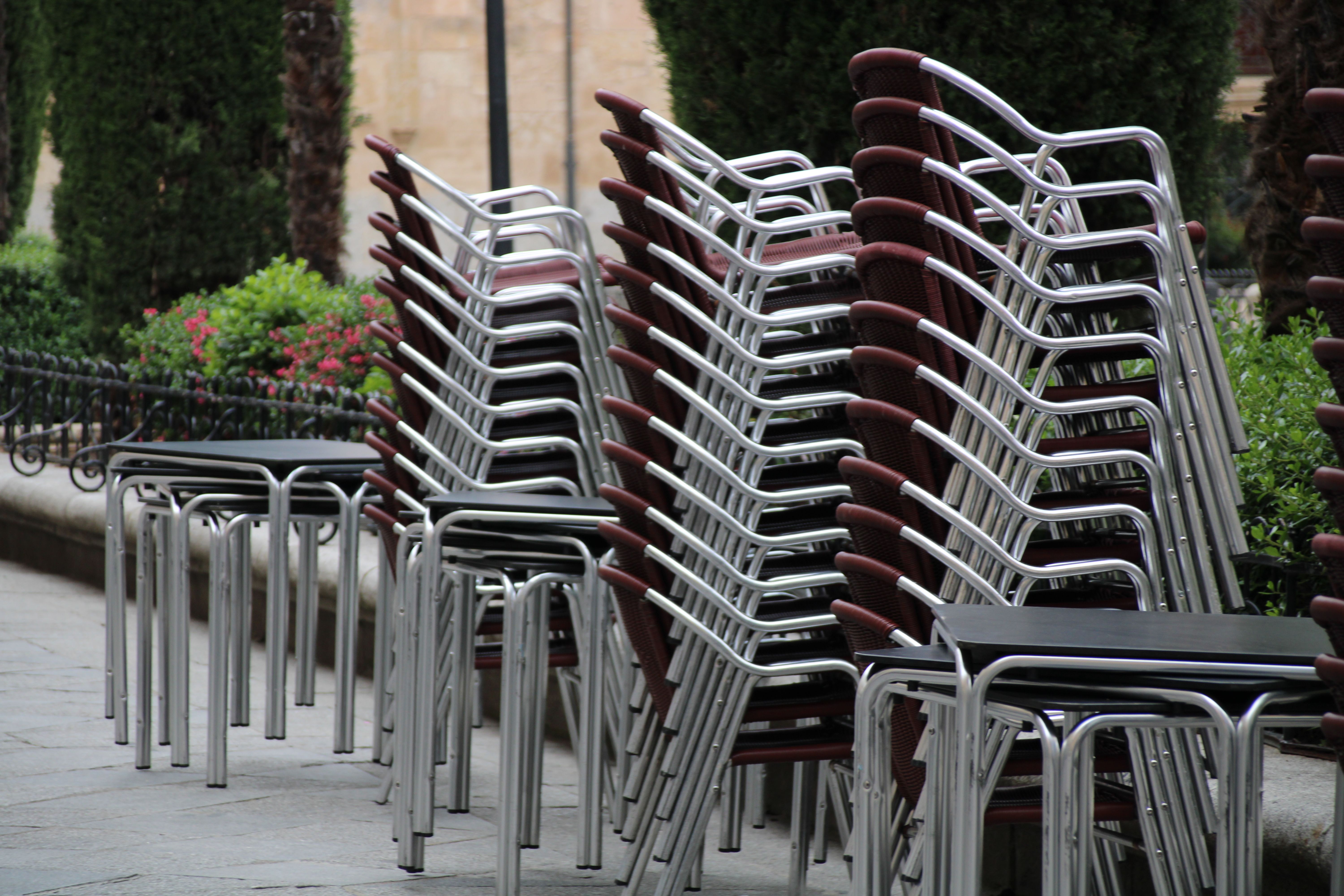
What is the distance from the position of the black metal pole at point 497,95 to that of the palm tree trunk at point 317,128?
3596mm

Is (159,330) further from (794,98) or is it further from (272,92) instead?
(794,98)

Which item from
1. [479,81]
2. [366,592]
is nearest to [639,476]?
[366,592]

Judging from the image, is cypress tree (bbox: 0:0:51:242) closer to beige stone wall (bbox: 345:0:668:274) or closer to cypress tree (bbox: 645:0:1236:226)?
cypress tree (bbox: 645:0:1236:226)

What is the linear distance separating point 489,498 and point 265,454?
112 cm

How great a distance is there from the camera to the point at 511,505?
A: 3.36 metres

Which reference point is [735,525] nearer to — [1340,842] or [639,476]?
[639,476]

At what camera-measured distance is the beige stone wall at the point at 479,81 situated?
1313 inches

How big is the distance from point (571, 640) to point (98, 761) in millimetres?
1508

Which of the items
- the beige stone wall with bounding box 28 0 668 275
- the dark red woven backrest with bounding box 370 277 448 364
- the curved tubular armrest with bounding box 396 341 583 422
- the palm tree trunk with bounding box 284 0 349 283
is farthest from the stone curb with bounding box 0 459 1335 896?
the beige stone wall with bounding box 28 0 668 275

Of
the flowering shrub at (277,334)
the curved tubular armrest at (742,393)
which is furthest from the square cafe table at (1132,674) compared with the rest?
the flowering shrub at (277,334)

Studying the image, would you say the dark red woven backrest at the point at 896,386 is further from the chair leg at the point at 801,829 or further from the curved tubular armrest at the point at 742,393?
the chair leg at the point at 801,829

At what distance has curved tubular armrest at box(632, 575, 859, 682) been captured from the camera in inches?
112

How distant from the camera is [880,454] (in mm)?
2498

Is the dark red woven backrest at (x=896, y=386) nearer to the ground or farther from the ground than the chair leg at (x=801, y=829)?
farther from the ground
